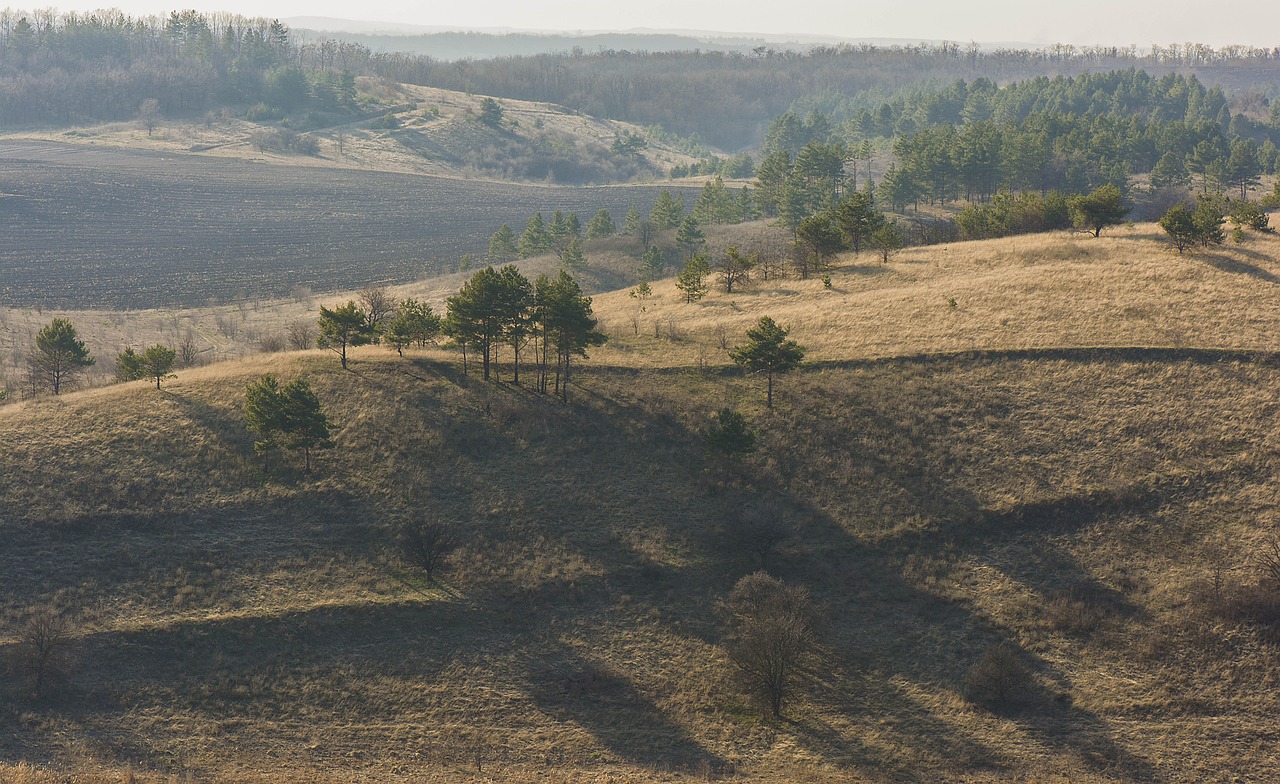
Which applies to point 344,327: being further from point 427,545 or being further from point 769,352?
point 769,352

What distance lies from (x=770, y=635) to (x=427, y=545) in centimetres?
1869

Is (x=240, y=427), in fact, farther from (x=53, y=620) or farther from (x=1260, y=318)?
(x=1260, y=318)

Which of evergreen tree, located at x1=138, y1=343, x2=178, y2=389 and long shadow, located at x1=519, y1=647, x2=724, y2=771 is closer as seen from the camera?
long shadow, located at x1=519, y1=647, x2=724, y2=771

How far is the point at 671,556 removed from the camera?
48625 millimetres

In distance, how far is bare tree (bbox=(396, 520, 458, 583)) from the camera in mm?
47594

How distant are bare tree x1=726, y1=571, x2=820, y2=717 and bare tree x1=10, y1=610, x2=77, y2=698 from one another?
30.0 meters

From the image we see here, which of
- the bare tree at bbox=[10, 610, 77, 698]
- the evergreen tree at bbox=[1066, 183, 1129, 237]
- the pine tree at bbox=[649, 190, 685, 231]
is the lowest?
the bare tree at bbox=[10, 610, 77, 698]

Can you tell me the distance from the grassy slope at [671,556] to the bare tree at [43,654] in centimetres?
89

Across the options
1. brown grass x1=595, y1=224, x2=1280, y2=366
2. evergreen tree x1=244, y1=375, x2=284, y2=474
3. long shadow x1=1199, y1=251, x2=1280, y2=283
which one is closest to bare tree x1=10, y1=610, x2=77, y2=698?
evergreen tree x1=244, y1=375, x2=284, y2=474

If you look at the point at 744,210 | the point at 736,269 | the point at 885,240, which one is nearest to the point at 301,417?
the point at 736,269

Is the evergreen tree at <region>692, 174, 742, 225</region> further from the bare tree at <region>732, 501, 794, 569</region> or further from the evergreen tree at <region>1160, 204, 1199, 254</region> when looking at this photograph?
the bare tree at <region>732, 501, 794, 569</region>

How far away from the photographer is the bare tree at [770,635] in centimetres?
4012

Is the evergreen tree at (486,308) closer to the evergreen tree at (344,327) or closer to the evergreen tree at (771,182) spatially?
the evergreen tree at (344,327)

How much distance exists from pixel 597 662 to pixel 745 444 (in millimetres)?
15483
